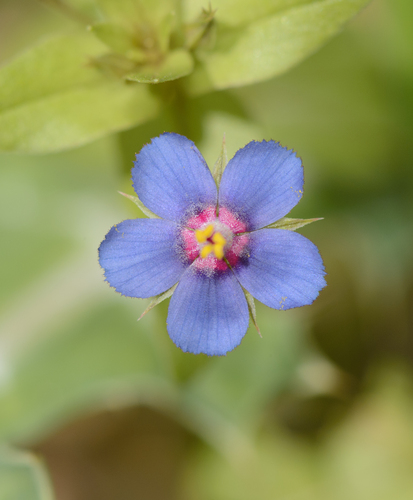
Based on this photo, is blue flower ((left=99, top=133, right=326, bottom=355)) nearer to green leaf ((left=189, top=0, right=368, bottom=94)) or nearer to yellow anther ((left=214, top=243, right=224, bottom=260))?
yellow anther ((left=214, top=243, right=224, bottom=260))

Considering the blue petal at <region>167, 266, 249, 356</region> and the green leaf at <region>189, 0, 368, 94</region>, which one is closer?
the blue petal at <region>167, 266, 249, 356</region>

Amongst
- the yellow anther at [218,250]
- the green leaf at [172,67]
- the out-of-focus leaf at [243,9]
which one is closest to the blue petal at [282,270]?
the yellow anther at [218,250]

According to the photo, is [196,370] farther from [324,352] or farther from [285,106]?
[285,106]

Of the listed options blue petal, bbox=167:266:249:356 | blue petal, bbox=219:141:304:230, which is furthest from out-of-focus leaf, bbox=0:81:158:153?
blue petal, bbox=167:266:249:356

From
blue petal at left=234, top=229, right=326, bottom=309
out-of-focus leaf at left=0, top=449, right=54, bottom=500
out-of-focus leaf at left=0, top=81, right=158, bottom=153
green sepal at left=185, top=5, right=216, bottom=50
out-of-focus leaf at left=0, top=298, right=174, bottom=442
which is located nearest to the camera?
blue petal at left=234, top=229, right=326, bottom=309

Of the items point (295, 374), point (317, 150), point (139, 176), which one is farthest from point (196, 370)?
point (317, 150)
